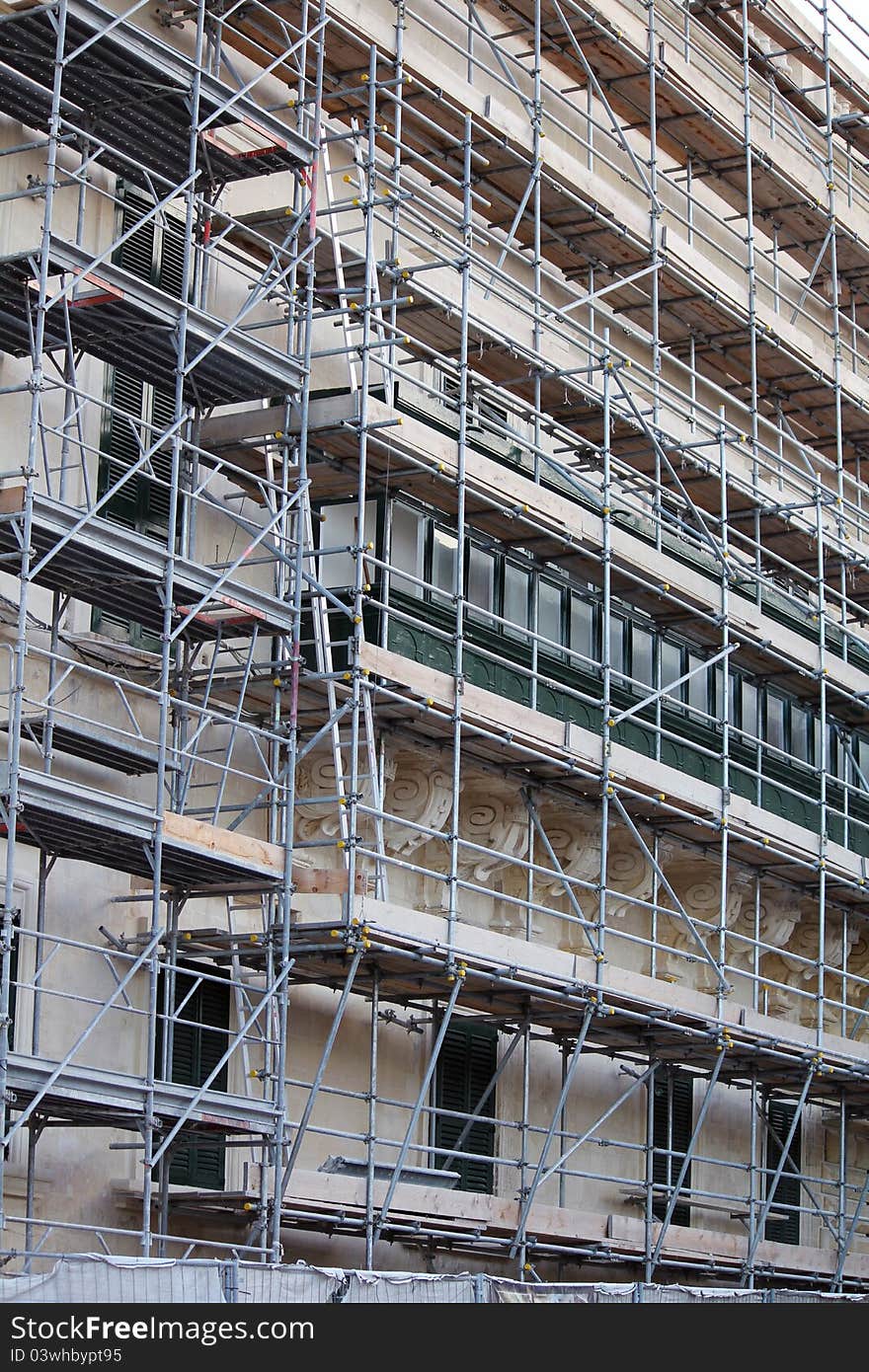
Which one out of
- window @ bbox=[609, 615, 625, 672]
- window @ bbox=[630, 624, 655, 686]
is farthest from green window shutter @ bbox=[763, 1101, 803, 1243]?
window @ bbox=[609, 615, 625, 672]

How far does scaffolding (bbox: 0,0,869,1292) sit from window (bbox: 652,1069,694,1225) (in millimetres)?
87

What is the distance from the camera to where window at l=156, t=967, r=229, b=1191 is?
23.8 m

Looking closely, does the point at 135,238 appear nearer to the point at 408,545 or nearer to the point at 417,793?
the point at 408,545

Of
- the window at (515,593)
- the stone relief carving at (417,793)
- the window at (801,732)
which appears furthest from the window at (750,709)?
the stone relief carving at (417,793)

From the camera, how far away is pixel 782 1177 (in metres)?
33.4

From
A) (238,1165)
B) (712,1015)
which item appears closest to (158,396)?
(238,1165)

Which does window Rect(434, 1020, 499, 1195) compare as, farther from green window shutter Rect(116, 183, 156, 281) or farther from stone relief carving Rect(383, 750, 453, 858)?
A: green window shutter Rect(116, 183, 156, 281)

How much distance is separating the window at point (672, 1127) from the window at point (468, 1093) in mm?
3384

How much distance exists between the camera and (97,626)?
78.4 feet

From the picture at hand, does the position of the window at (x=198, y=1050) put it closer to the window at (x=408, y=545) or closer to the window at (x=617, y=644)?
the window at (x=408, y=545)

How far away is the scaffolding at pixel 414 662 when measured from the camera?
22.4 meters

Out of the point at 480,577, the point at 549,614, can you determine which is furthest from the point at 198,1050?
the point at 549,614
